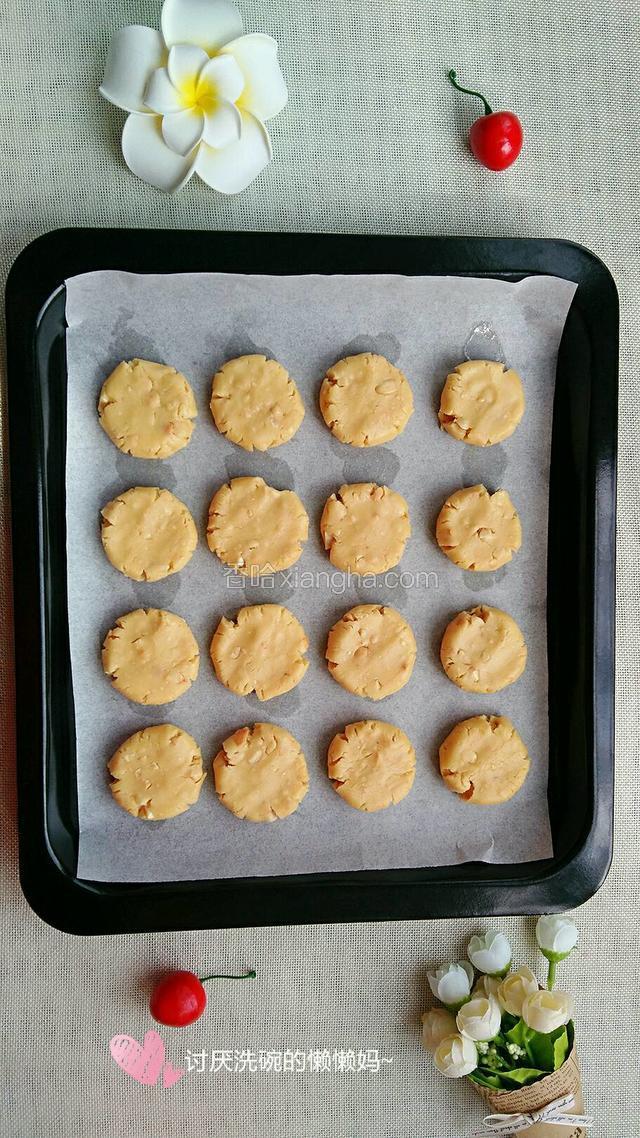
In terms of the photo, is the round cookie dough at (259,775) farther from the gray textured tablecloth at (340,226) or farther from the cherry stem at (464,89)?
the cherry stem at (464,89)

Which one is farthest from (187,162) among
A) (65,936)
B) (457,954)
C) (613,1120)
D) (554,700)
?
(613,1120)

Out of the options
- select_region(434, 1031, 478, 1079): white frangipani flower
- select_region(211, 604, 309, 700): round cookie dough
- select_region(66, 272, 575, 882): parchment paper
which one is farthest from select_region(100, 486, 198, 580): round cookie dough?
select_region(434, 1031, 478, 1079): white frangipani flower

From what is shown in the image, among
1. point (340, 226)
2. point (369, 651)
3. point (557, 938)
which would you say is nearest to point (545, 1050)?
point (557, 938)

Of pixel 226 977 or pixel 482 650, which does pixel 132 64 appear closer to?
pixel 482 650

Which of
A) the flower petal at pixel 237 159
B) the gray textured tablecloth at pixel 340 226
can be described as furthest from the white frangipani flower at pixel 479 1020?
the flower petal at pixel 237 159

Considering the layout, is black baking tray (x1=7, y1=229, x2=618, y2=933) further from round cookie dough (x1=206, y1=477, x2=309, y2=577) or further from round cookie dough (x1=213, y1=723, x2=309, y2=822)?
round cookie dough (x1=206, y1=477, x2=309, y2=577)

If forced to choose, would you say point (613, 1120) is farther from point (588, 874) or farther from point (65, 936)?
point (65, 936)
